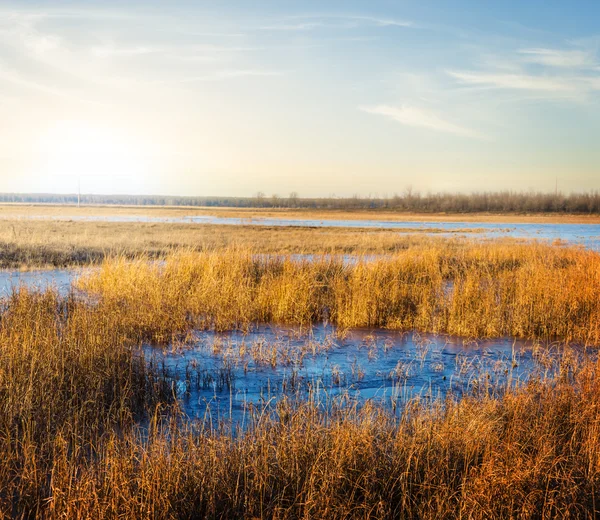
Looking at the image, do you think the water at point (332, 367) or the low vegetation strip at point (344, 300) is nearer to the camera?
the water at point (332, 367)

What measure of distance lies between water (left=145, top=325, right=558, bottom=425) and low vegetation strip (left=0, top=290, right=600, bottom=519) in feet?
2.64

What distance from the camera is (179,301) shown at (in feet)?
35.1

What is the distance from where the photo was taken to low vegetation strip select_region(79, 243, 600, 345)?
9656mm

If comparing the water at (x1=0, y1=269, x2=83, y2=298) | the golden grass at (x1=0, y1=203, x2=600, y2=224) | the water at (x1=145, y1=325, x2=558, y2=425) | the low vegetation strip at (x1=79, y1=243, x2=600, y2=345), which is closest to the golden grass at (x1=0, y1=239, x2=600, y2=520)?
the water at (x1=145, y1=325, x2=558, y2=425)

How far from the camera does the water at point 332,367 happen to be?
6.06 m

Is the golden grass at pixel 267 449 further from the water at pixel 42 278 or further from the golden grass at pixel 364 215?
the golden grass at pixel 364 215

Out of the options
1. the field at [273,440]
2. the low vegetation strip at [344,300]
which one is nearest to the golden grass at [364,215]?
the low vegetation strip at [344,300]

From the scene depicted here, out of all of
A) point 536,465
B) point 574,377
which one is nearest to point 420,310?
point 574,377

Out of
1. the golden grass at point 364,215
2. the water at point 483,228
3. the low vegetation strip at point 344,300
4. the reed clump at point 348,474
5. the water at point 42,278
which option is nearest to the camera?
the reed clump at point 348,474

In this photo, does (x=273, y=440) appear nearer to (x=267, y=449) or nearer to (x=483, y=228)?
(x=267, y=449)

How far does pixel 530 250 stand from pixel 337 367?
50.9 feet

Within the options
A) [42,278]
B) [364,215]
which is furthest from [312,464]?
[364,215]

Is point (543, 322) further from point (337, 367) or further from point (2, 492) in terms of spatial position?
point (2, 492)

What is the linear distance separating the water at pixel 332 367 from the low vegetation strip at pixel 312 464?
0.81 m
